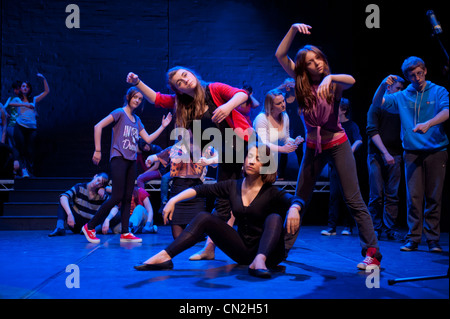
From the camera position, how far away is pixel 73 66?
7.97 metres

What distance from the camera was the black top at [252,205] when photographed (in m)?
2.72

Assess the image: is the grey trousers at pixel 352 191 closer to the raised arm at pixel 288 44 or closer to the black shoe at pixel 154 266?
the raised arm at pixel 288 44

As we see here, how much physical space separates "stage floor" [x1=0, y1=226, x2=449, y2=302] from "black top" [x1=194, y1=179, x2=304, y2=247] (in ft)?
0.90

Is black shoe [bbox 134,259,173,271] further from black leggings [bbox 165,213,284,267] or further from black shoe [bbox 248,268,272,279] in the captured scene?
black shoe [bbox 248,268,272,279]

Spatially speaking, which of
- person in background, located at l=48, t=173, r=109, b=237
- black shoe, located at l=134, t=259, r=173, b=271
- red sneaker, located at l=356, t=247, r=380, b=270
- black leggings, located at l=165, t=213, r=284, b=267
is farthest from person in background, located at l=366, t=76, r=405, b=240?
person in background, located at l=48, t=173, r=109, b=237

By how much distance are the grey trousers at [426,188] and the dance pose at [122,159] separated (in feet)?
8.01

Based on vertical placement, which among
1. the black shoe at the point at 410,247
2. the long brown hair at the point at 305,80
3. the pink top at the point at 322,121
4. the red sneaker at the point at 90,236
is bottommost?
the red sneaker at the point at 90,236

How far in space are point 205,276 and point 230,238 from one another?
0.29 meters

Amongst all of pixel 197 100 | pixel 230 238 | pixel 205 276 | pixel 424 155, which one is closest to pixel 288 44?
pixel 197 100

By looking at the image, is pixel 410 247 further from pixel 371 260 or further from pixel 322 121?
pixel 322 121

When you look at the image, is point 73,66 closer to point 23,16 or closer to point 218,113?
point 23,16

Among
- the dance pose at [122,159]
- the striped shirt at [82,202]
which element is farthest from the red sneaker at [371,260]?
the striped shirt at [82,202]

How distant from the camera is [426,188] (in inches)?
153

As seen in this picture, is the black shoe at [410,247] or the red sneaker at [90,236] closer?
the black shoe at [410,247]
